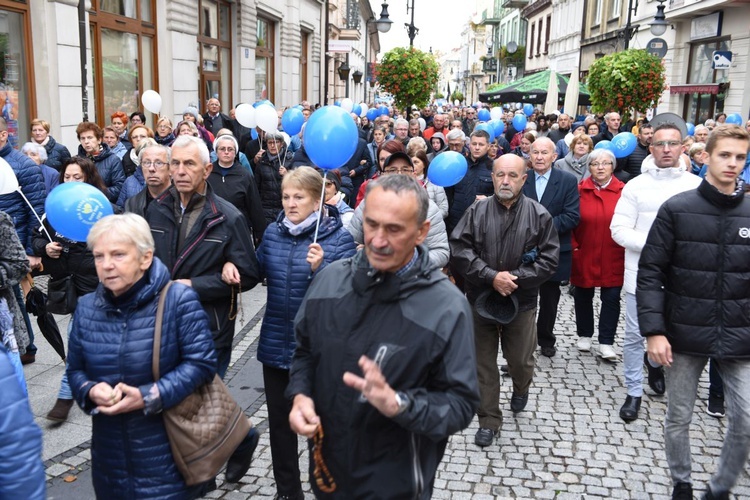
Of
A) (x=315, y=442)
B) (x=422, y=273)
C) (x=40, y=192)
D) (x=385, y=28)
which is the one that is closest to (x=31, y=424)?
(x=315, y=442)

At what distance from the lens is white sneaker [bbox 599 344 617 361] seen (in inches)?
261

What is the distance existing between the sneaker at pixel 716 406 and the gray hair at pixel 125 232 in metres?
4.41

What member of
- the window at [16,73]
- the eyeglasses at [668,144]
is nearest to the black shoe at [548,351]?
the eyeglasses at [668,144]

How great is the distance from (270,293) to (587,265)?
3475 millimetres

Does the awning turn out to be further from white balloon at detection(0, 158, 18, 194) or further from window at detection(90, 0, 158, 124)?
white balloon at detection(0, 158, 18, 194)

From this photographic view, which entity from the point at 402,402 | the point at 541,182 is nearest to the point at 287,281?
the point at 402,402

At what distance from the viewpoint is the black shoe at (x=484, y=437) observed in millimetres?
4957

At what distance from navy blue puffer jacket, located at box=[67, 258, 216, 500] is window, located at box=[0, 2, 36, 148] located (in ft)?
26.6

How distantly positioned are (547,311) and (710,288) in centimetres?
287

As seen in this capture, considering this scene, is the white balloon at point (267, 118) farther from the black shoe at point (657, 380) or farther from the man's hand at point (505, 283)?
the black shoe at point (657, 380)

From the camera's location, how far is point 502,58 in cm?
5678

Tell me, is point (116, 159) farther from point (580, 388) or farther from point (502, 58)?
point (502, 58)

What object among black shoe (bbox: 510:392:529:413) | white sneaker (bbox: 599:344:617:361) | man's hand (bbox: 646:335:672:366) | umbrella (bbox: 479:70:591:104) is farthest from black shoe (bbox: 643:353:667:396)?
umbrella (bbox: 479:70:591:104)

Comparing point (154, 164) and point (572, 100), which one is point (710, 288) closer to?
point (154, 164)
